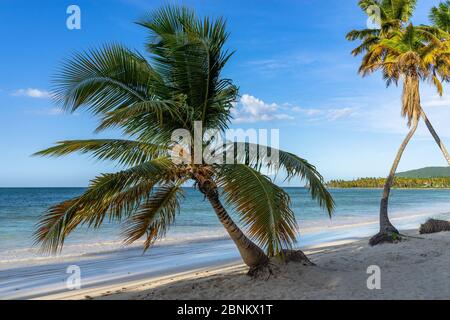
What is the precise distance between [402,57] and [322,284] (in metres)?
10.6

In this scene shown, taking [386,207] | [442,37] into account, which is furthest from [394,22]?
[386,207]

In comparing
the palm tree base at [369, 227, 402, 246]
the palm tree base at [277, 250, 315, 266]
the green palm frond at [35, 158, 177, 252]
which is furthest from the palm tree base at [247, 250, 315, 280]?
the palm tree base at [369, 227, 402, 246]

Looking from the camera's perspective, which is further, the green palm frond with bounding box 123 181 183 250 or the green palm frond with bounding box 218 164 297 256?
the green palm frond with bounding box 123 181 183 250

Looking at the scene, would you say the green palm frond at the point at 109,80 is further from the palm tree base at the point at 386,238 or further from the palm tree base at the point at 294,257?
the palm tree base at the point at 386,238

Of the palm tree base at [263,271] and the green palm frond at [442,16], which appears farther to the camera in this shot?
the green palm frond at [442,16]

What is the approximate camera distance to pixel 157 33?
7.41 metres

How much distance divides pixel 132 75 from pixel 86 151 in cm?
168

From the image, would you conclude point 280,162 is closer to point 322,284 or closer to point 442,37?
point 322,284

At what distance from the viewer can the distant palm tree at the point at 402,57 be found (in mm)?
14656

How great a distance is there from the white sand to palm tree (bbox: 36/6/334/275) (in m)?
0.70

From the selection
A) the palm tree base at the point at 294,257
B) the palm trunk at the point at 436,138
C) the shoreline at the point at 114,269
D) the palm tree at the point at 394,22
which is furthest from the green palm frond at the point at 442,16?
the palm tree base at the point at 294,257

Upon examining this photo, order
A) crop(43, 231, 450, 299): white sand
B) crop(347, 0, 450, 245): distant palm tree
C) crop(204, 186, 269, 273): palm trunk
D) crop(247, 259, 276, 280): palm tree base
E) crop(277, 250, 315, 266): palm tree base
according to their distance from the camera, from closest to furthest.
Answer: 1. crop(43, 231, 450, 299): white sand
2. crop(204, 186, 269, 273): palm trunk
3. crop(247, 259, 276, 280): palm tree base
4. crop(277, 250, 315, 266): palm tree base
5. crop(347, 0, 450, 245): distant palm tree

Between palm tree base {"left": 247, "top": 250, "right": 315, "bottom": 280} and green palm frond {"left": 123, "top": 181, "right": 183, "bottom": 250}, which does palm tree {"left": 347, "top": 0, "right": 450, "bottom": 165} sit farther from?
green palm frond {"left": 123, "top": 181, "right": 183, "bottom": 250}

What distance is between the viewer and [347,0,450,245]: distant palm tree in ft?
48.1
